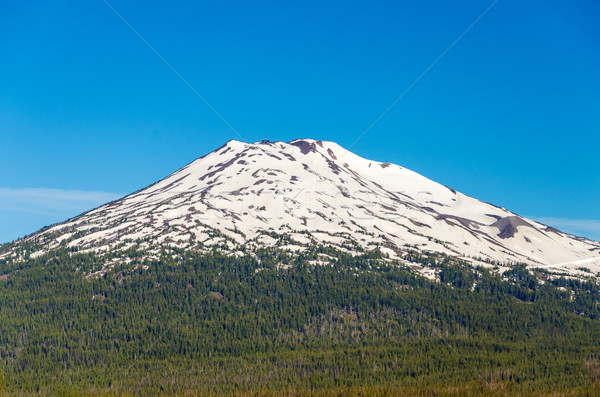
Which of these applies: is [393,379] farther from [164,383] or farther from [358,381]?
[164,383]

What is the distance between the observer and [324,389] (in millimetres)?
191375

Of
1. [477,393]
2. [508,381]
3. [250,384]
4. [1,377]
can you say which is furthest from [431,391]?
[1,377]

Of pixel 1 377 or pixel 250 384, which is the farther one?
pixel 250 384

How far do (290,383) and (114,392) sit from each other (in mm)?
54739

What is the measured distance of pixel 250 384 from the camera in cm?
19538

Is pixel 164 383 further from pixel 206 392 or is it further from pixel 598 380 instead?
Result: pixel 598 380

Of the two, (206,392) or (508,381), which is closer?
(206,392)

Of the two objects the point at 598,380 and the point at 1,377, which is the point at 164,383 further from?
the point at 598,380

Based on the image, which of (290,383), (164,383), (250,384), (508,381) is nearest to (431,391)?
(508,381)

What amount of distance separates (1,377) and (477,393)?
5600 inches

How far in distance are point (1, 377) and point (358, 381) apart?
356 ft

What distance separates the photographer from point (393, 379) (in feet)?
647

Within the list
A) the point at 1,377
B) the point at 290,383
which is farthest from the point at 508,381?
the point at 1,377

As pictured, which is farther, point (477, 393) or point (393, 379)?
point (393, 379)
